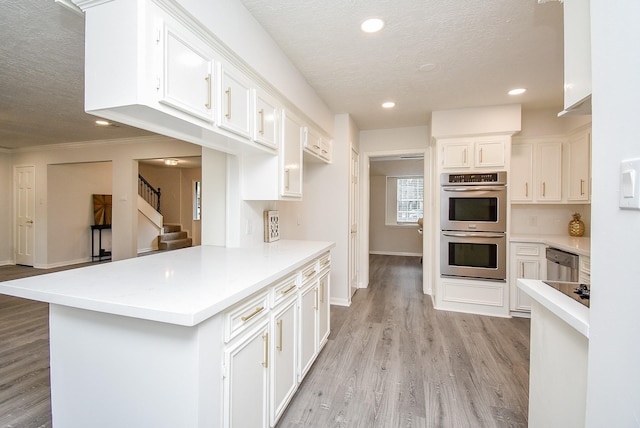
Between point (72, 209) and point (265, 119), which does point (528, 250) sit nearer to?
point (265, 119)

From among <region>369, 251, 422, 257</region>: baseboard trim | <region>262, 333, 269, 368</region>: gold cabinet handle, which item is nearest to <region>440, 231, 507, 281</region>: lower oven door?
<region>262, 333, 269, 368</region>: gold cabinet handle

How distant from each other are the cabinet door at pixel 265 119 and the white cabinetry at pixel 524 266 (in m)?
3.10

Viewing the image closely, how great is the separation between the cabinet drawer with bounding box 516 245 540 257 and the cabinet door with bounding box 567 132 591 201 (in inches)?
29.0

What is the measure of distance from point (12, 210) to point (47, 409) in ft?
21.6

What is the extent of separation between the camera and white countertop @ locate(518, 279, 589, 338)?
0.92 metres

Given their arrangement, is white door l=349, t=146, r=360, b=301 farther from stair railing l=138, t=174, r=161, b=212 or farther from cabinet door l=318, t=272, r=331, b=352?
stair railing l=138, t=174, r=161, b=212

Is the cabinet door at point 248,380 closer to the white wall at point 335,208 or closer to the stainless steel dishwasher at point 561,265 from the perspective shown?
the white wall at point 335,208

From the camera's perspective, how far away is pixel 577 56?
3.29 ft

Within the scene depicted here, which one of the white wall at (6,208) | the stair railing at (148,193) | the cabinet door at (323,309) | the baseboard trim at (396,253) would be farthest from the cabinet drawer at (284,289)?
the stair railing at (148,193)

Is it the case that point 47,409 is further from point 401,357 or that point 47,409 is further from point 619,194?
point 619,194

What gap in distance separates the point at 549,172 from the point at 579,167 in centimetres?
31

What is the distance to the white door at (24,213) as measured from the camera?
234 inches

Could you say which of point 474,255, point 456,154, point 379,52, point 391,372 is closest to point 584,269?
point 474,255

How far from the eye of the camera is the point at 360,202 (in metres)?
4.60
